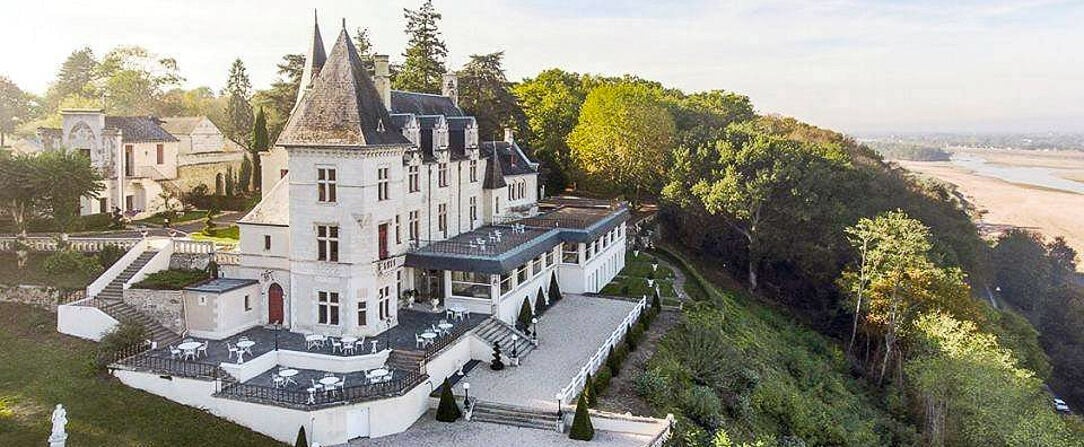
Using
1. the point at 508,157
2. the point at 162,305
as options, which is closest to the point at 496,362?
the point at 162,305

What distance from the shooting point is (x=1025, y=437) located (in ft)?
94.6

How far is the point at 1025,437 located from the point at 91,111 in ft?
155

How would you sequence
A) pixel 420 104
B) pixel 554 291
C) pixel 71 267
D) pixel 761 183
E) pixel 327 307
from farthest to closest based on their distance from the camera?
pixel 761 183 → pixel 420 104 → pixel 554 291 → pixel 71 267 → pixel 327 307

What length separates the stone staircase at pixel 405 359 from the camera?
2398 cm

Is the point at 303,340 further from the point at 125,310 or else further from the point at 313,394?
the point at 125,310

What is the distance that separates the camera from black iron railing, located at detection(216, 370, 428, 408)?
69.3 ft

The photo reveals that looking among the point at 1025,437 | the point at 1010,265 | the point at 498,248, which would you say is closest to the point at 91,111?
the point at 498,248

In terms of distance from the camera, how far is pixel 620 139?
5247 cm

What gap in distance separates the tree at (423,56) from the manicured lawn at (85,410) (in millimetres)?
38290

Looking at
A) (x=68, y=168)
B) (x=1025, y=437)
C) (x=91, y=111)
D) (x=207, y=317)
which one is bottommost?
(x=1025, y=437)

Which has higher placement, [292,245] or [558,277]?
[292,245]

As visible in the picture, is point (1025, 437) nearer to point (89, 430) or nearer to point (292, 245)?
point (292, 245)

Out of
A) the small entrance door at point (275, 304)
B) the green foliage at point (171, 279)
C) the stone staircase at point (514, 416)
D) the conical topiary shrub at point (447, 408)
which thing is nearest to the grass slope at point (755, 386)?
the stone staircase at point (514, 416)

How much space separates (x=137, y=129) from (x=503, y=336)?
28.9 meters
